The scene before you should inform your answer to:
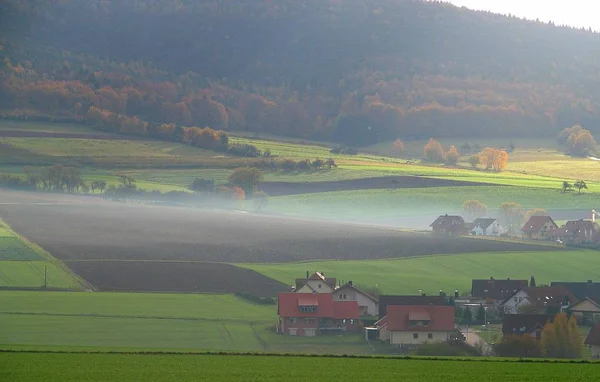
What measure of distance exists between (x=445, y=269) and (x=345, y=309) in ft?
55.0

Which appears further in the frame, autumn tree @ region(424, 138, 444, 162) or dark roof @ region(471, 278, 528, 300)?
autumn tree @ region(424, 138, 444, 162)

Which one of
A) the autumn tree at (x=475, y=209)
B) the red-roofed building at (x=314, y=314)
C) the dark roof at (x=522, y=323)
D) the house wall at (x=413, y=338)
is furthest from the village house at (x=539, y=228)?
the house wall at (x=413, y=338)

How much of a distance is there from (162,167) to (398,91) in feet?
257

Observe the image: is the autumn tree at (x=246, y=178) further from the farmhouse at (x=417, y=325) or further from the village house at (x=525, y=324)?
the village house at (x=525, y=324)

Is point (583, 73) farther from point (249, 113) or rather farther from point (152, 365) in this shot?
point (152, 365)

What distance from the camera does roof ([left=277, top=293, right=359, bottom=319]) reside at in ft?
152

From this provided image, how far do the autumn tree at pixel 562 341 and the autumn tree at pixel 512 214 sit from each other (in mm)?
50666

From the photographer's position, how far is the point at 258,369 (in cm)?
2884

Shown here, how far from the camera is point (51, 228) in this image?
234ft

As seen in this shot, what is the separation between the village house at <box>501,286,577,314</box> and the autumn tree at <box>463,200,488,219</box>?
4003 centimetres

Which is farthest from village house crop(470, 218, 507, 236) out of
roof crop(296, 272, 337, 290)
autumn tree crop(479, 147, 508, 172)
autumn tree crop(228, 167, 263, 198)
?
roof crop(296, 272, 337, 290)

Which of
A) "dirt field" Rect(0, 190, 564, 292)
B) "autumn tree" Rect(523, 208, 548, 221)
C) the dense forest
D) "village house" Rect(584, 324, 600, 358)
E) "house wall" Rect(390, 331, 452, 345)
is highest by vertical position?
the dense forest

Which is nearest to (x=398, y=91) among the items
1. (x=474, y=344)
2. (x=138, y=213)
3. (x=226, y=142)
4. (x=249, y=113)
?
(x=249, y=113)

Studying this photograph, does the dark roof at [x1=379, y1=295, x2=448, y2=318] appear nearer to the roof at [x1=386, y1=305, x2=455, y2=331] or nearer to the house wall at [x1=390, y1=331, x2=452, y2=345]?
the roof at [x1=386, y1=305, x2=455, y2=331]
